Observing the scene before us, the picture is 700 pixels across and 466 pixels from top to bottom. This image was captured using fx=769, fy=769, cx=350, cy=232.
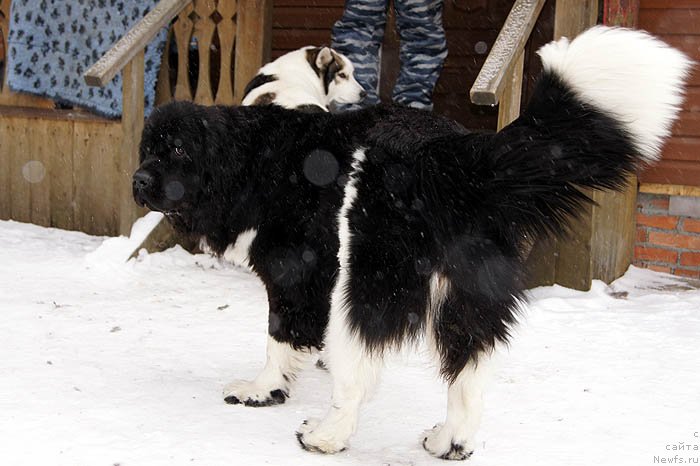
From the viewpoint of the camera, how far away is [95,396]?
3047 mm

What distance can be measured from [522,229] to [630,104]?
484 millimetres

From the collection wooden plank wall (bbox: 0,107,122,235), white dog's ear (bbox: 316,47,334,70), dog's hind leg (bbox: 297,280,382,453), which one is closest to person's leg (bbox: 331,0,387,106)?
white dog's ear (bbox: 316,47,334,70)

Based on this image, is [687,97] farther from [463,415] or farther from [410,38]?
[463,415]

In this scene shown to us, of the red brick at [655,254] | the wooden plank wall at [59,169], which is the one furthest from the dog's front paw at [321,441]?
the wooden plank wall at [59,169]

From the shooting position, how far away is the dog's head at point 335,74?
490 centimetres

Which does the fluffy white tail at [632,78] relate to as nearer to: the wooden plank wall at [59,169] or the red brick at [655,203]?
the red brick at [655,203]

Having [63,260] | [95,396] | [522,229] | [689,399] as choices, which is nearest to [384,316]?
[522,229]

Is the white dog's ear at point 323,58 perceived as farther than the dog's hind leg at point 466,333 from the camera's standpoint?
Yes

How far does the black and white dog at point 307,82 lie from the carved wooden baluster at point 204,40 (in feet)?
3.44

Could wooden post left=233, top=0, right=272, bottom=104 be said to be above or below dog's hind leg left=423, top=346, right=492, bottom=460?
above

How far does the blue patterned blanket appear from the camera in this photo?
6062 mm

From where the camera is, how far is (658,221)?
5.23m

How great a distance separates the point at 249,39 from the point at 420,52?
1348mm

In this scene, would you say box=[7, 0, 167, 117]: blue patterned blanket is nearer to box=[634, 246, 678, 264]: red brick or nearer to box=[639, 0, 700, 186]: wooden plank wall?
box=[639, 0, 700, 186]: wooden plank wall
